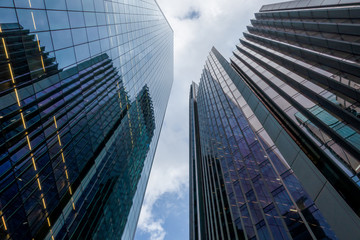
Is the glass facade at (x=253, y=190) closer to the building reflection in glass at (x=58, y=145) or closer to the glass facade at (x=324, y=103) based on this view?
the glass facade at (x=324, y=103)

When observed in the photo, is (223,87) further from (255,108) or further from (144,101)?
(255,108)

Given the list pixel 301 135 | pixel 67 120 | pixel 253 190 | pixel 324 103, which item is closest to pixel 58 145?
pixel 67 120

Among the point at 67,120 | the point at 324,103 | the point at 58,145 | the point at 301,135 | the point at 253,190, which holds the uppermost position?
the point at 324,103

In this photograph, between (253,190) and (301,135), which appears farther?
(253,190)

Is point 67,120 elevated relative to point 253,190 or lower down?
elevated

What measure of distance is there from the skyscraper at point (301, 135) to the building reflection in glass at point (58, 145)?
55.0ft

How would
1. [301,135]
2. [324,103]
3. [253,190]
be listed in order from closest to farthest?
[324,103] → [301,135] → [253,190]

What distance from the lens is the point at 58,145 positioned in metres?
17.7

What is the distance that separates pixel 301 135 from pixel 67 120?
2213cm

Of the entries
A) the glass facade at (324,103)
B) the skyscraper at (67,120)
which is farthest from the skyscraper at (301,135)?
the skyscraper at (67,120)

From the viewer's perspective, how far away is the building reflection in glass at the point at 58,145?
12.9m

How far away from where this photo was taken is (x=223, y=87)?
46.9 metres

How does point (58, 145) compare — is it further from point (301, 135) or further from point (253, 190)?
point (301, 135)

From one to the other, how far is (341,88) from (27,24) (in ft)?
79.2
